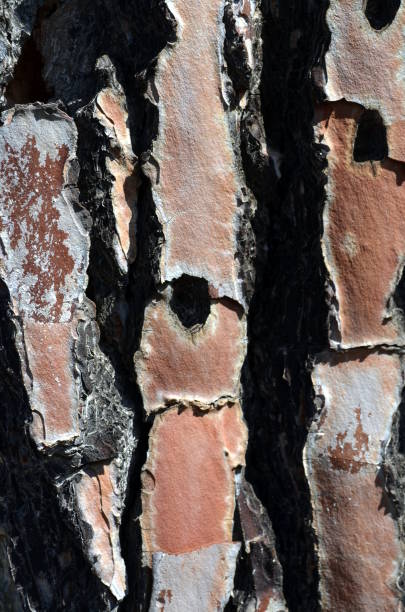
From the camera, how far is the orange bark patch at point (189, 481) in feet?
3.08

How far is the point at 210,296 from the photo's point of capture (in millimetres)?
937

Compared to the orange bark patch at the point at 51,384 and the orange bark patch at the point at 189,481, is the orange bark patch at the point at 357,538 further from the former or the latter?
the orange bark patch at the point at 51,384

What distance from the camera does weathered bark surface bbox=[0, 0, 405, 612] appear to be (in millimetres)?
917

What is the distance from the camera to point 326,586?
968mm

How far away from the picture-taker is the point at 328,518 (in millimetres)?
952

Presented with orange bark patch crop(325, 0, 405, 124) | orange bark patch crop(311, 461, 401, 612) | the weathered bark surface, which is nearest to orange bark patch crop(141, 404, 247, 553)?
the weathered bark surface

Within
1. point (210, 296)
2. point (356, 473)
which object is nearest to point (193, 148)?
point (210, 296)

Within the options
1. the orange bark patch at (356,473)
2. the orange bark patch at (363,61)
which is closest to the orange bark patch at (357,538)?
the orange bark patch at (356,473)

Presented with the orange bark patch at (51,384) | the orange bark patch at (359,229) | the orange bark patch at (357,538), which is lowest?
the orange bark patch at (357,538)

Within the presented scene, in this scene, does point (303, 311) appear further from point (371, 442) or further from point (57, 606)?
point (57, 606)

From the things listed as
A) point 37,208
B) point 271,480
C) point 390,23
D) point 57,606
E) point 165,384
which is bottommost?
point 57,606

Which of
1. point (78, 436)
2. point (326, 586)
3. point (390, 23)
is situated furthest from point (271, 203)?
point (326, 586)

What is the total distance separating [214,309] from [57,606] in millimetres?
417

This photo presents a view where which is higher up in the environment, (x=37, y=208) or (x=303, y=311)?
(x=37, y=208)
